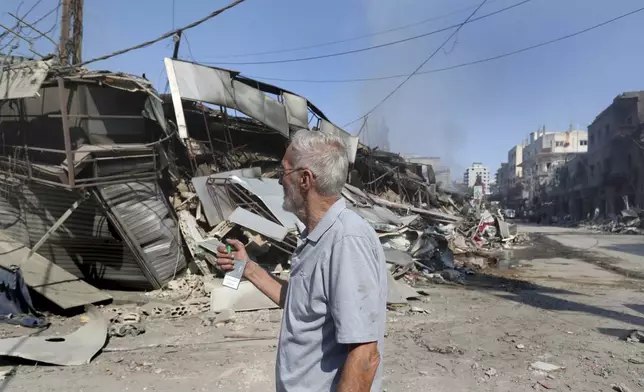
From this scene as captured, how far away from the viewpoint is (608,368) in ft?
15.1

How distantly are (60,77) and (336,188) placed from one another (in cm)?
781

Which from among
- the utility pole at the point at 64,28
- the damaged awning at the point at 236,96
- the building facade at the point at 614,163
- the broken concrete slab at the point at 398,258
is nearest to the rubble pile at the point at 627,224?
the building facade at the point at 614,163

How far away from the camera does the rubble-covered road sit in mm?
4281

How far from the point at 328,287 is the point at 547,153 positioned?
82.0 m

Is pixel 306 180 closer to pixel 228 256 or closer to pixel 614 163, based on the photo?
pixel 228 256

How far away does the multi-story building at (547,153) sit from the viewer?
70562 millimetres

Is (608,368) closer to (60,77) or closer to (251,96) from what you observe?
(60,77)

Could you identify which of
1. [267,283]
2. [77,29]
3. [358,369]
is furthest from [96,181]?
[358,369]

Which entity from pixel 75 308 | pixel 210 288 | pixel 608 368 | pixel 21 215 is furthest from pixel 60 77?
pixel 608 368

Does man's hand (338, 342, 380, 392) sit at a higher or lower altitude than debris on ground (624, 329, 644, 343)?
higher

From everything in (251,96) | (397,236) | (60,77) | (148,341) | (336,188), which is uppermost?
(251,96)

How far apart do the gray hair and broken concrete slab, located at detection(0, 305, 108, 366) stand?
14.7ft

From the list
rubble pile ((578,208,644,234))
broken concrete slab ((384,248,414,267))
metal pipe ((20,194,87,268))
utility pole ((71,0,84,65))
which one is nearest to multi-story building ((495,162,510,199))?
rubble pile ((578,208,644,234))

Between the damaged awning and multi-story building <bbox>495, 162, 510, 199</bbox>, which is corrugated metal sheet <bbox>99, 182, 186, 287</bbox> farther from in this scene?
multi-story building <bbox>495, 162, 510, 199</bbox>
